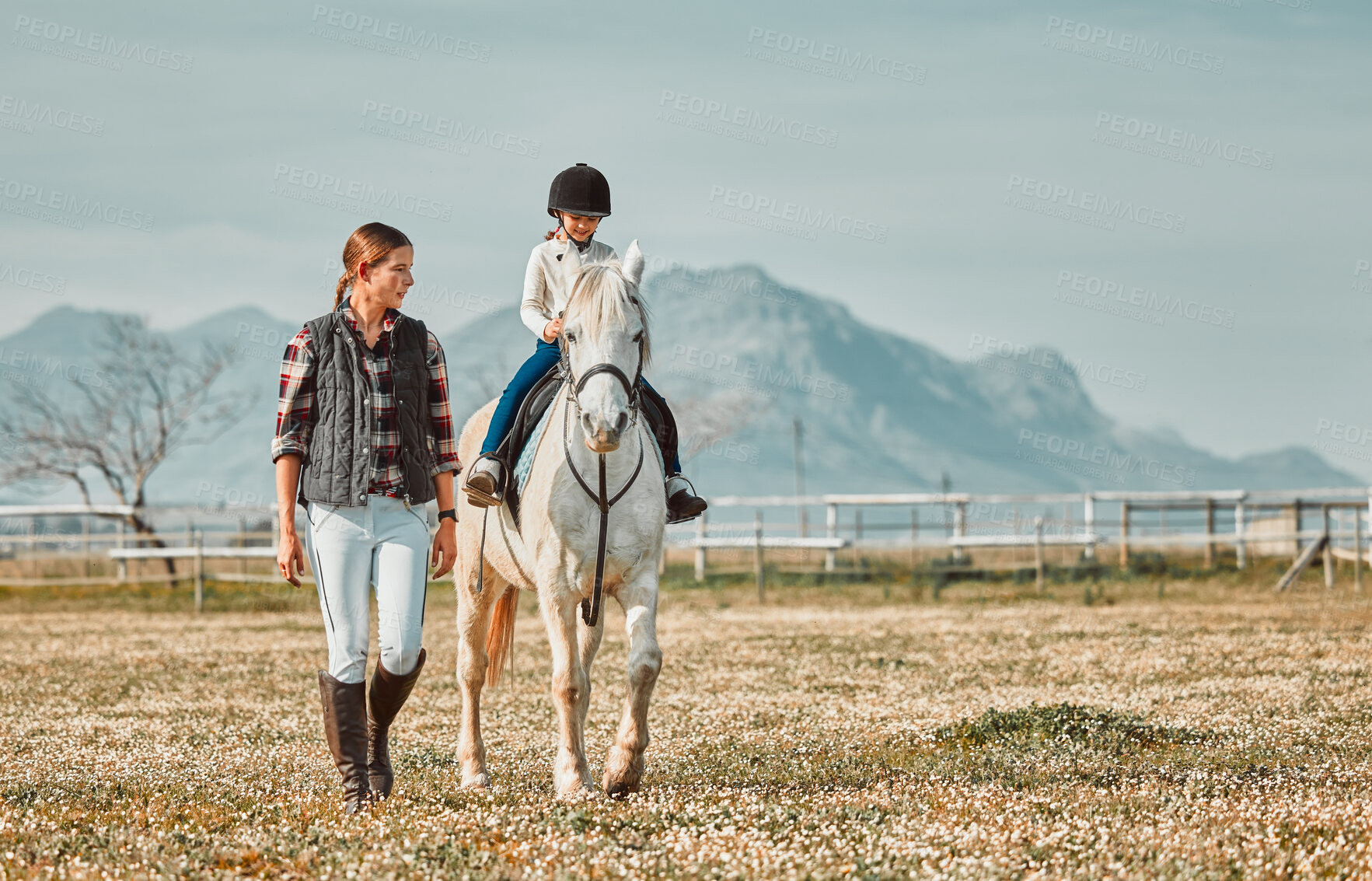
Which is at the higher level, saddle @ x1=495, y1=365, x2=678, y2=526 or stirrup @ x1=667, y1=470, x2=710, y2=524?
saddle @ x1=495, y1=365, x2=678, y2=526

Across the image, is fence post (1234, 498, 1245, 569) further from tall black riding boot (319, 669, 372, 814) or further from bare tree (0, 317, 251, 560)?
bare tree (0, 317, 251, 560)

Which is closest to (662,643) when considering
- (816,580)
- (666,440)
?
(666,440)

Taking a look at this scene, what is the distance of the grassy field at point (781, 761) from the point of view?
538cm

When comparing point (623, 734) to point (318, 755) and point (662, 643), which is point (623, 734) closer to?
point (318, 755)

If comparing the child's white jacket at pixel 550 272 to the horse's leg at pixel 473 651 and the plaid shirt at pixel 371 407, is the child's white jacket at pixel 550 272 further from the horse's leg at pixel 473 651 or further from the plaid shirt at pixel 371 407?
the horse's leg at pixel 473 651

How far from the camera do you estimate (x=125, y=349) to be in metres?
53.8

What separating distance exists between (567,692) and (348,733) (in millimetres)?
1135

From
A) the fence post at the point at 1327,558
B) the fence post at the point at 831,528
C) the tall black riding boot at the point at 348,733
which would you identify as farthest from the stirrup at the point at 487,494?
the fence post at the point at 831,528

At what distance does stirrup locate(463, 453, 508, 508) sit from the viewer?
762cm

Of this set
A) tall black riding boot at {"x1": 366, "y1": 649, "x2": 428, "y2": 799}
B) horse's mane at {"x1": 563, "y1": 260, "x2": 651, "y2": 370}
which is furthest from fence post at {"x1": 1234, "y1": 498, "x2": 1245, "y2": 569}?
tall black riding boot at {"x1": 366, "y1": 649, "x2": 428, "y2": 799}

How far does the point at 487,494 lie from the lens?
762 centimetres

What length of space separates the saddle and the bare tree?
1386 inches

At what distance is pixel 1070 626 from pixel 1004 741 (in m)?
12.3

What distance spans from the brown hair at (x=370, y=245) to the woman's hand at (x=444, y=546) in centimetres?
139
